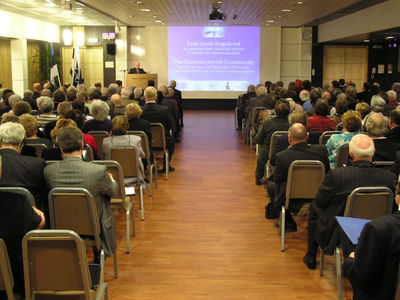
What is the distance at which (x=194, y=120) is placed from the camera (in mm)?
15727

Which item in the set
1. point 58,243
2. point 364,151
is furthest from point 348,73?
point 58,243

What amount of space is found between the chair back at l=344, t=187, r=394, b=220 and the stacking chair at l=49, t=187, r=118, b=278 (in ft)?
5.90

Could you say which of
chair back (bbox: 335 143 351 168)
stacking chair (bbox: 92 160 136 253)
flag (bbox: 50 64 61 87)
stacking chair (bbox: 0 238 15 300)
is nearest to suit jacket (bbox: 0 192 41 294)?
stacking chair (bbox: 0 238 15 300)

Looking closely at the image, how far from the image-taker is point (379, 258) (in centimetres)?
232

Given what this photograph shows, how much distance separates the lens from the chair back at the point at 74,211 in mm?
Answer: 3334

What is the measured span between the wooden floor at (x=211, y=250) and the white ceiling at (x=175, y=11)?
5.64m

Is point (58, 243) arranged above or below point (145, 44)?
below

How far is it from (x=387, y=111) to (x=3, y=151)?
620 cm

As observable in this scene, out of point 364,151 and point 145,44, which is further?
point 145,44

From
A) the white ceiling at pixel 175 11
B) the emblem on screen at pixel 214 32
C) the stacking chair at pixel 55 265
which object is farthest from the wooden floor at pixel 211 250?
the emblem on screen at pixel 214 32

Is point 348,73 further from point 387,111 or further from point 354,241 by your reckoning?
point 354,241

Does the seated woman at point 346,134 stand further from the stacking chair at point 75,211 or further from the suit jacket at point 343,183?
the stacking chair at point 75,211

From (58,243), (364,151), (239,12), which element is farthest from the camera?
(239,12)

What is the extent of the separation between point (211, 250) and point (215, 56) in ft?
46.5
